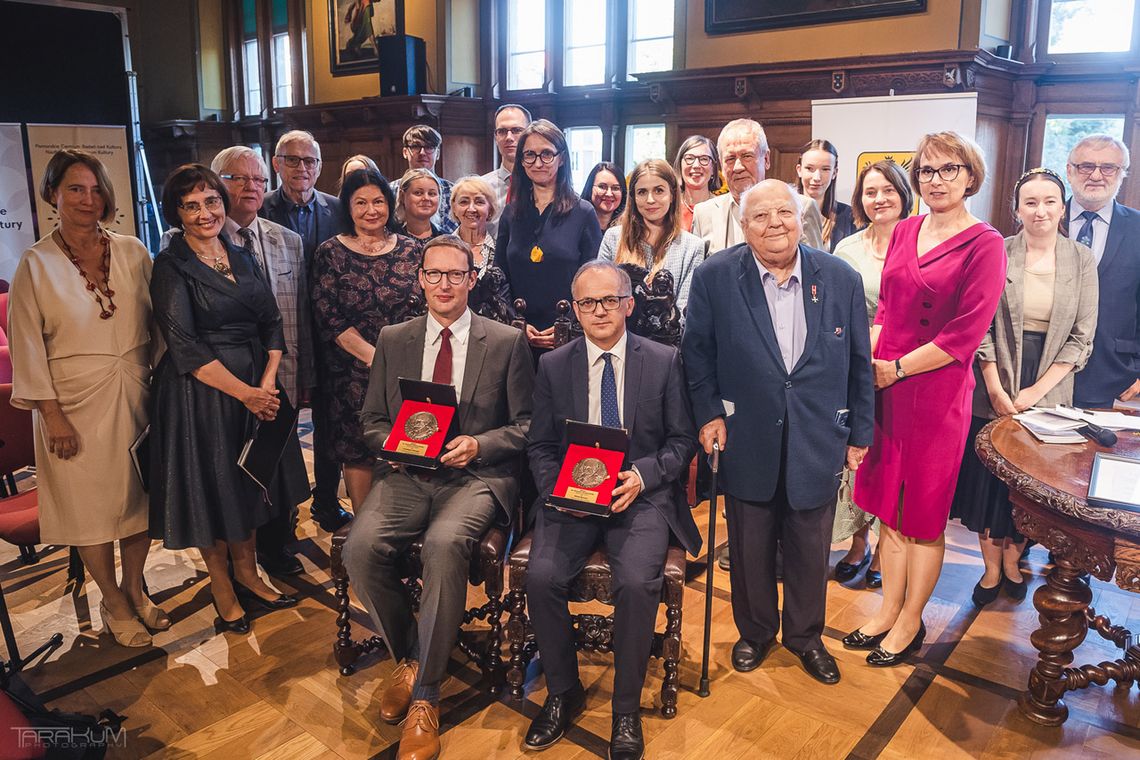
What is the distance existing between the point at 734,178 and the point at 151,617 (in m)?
2.99

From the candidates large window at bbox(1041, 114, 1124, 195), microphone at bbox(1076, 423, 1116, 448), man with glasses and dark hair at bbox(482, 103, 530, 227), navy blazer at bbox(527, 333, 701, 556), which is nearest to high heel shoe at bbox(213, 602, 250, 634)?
navy blazer at bbox(527, 333, 701, 556)

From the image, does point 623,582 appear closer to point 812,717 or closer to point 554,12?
point 812,717

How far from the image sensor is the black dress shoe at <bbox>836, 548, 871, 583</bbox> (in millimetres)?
3627

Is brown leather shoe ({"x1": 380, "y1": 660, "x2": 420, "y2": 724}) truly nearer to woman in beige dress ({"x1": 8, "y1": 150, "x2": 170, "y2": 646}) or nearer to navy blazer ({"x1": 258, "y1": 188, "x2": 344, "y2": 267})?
woman in beige dress ({"x1": 8, "y1": 150, "x2": 170, "y2": 646})

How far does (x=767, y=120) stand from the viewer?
7555 mm

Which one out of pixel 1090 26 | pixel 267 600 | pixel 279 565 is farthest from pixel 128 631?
pixel 1090 26

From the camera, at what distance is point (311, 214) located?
4156mm

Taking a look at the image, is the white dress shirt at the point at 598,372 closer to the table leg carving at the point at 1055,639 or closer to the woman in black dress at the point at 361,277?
the woman in black dress at the point at 361,277

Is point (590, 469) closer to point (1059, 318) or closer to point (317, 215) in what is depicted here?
point (1059, 318)

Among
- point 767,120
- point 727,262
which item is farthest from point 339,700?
point 767,120

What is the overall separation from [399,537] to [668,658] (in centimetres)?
93

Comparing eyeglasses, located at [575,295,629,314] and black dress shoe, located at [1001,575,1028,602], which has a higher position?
eyeglasses, located at [575,295,629,314]

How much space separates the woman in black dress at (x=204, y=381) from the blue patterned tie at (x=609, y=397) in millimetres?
1306

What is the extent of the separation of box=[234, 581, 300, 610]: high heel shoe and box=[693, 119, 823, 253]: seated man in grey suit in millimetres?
2330
